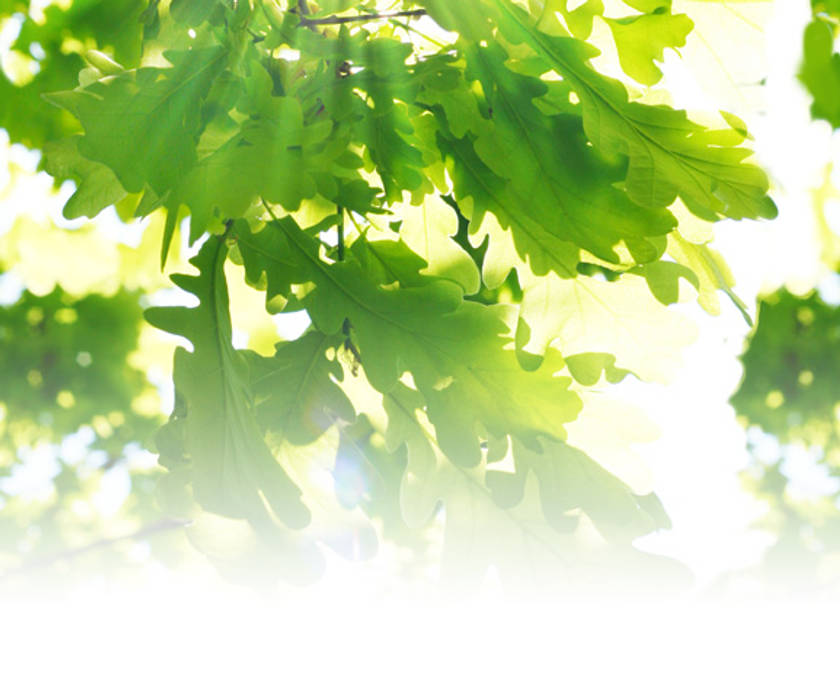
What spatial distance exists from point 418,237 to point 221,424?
31 cm

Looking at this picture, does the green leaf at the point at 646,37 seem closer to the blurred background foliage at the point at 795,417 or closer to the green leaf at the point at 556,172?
the green leaf at the point at 556,172

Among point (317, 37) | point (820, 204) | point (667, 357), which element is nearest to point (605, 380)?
point (667, 357)

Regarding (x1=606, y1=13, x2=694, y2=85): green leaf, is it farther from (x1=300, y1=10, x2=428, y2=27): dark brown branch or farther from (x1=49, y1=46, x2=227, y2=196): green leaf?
(x1=49, y1=46, x2=227, y2=196): green leaf

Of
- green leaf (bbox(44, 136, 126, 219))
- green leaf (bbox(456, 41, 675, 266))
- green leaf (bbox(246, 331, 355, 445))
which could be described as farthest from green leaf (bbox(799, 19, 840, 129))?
green leaf (bbox(44, 136, 126, 219))

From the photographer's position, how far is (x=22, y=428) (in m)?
4.23

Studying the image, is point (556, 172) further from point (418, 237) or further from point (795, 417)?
point (795, 417)

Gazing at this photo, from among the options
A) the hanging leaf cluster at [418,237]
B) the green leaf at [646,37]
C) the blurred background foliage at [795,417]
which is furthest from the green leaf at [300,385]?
the blurred background foliage at [795,417]

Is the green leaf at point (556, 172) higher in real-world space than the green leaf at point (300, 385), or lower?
higher

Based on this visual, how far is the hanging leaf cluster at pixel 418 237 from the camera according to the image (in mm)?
736

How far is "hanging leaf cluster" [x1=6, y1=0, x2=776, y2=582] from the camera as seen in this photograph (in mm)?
736

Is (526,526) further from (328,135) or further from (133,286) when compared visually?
(133,286)

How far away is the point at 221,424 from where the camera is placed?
853 mm

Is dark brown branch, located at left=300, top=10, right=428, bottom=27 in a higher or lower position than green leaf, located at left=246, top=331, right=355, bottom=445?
higher

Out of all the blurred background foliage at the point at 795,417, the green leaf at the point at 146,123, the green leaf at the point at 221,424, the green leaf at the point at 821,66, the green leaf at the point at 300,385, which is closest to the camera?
the green leaf at the point at 146,123
